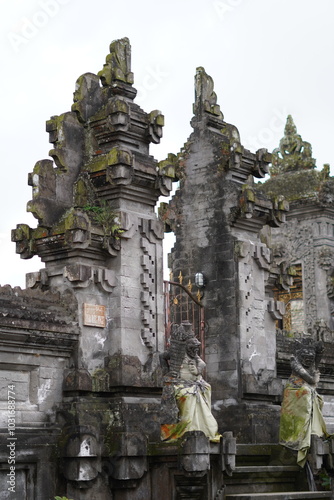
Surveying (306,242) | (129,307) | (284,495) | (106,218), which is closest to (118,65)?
(106,218)

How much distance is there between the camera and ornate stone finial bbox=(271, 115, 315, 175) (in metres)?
27.1

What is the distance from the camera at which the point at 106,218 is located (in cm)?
1582

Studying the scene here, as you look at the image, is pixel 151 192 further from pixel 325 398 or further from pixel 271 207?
pixel 325 398

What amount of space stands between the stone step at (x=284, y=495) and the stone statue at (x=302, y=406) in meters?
0.82

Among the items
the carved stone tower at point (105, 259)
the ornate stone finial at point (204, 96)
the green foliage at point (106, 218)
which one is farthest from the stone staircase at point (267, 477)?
the ornate stone finial at point (204, 96)

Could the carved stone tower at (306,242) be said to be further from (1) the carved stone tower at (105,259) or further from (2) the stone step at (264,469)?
(1) the carved stone tower at (105,259)

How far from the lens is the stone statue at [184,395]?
583 inches

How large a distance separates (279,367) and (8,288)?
6.76 meters

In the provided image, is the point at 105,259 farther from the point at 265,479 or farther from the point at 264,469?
the point at 265,479

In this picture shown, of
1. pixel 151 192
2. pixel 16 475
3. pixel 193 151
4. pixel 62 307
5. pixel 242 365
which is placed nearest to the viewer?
pixel 16 475

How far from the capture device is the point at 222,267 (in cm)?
1886

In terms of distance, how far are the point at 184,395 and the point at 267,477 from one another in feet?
7.80


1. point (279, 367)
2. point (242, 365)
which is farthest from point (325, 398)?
point (242, 365)

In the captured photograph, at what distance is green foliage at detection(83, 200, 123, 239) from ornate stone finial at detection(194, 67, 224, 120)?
4.89m
